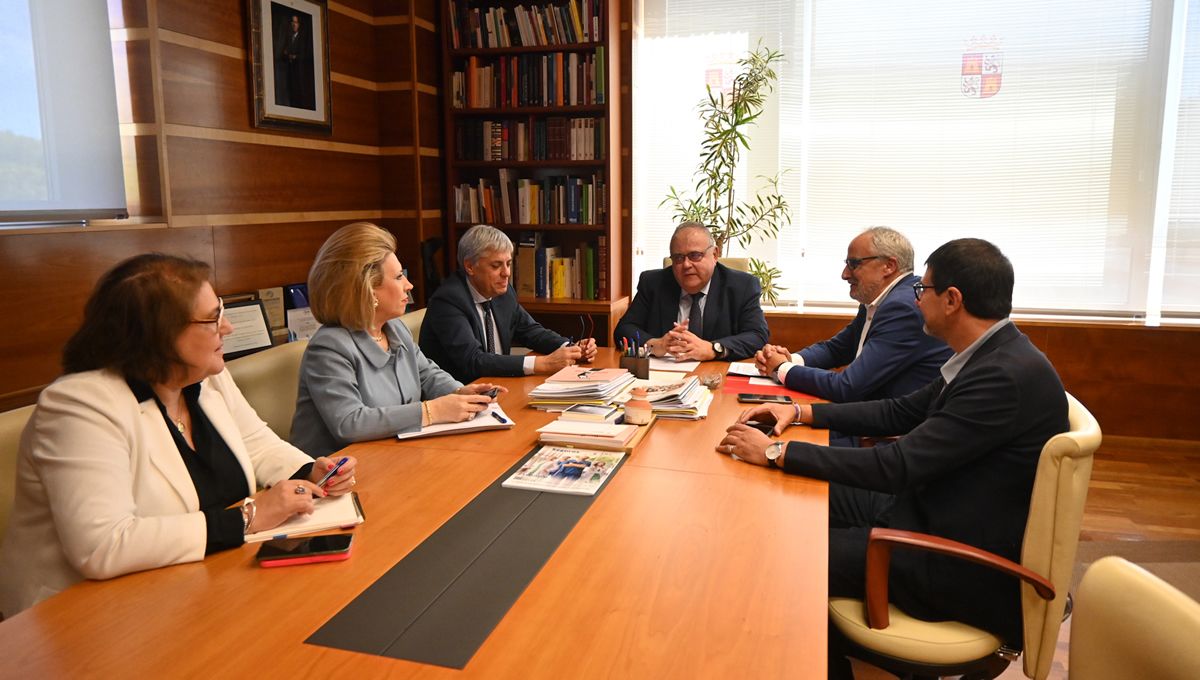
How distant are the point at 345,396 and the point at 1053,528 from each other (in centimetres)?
183

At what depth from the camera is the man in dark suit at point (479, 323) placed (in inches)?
126

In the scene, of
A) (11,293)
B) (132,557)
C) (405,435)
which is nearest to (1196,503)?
(405,435)

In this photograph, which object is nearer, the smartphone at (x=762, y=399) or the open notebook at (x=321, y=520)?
the open notebook at (x=321, y=520)

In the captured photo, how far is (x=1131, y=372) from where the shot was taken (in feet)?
15.5

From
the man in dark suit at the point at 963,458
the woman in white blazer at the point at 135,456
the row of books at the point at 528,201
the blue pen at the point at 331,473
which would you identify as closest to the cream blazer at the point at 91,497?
the woman in white blazer at the point at 135,456

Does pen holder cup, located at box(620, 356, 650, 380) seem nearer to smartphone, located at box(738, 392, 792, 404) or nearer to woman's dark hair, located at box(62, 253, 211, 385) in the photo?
smartphone, located at box(738, 392, 792, 404)

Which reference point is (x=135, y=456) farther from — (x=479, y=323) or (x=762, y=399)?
(x=479, y=323)

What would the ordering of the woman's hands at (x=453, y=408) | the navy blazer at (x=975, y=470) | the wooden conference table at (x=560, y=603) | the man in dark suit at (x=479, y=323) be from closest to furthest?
1. the wooden conference table at (x=560, y=603)
2. the navy blazer at (x=975, y=470)
3. the woman's hands at (x=453, y=408)
4. the man in dark suit at (x=479, y=323)

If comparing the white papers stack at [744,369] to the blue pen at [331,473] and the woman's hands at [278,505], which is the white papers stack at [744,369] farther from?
the woman's hands at [278,505]

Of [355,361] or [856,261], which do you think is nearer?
[355,361]

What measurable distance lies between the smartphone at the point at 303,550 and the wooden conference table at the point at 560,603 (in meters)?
0.02

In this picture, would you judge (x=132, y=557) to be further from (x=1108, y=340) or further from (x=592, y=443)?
(x=1108, y=340)

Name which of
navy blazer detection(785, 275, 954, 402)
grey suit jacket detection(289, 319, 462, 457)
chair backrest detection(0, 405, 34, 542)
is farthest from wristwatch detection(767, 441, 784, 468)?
chair backrest detection(0, 405, 34, 542)

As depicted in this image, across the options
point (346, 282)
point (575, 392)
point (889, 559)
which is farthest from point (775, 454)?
point (346, 282)
